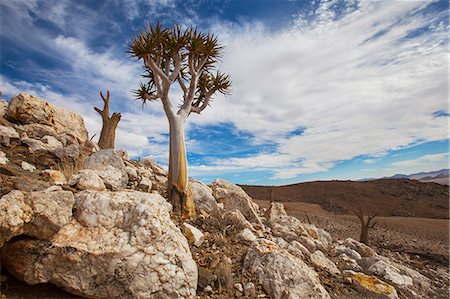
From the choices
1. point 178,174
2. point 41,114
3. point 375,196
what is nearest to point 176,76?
point 178,174

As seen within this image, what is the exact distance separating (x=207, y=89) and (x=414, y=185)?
130 feet

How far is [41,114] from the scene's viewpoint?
11680 mm

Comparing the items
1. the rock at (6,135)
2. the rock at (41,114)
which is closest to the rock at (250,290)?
the rock at (6,135)

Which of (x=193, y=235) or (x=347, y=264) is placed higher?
(x=193, y=235)

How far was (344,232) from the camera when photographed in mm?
15625

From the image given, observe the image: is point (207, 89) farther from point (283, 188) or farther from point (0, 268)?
point (283, 188)

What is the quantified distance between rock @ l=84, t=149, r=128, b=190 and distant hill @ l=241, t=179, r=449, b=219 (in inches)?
1016

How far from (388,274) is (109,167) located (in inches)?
329

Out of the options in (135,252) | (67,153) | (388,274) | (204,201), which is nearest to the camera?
(135,252)

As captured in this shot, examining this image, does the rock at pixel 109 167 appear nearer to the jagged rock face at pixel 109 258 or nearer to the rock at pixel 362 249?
the jagged rock face at pixel 109 258

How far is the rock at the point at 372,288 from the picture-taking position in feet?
18.4

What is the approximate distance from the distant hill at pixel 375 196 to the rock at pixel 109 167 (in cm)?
2580

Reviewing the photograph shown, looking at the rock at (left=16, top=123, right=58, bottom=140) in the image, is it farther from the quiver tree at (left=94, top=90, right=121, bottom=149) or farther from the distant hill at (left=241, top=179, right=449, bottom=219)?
the distant hill at (left=241, top=179, right=449, bottom=219)

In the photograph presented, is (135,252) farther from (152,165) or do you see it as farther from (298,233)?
(152,165)
